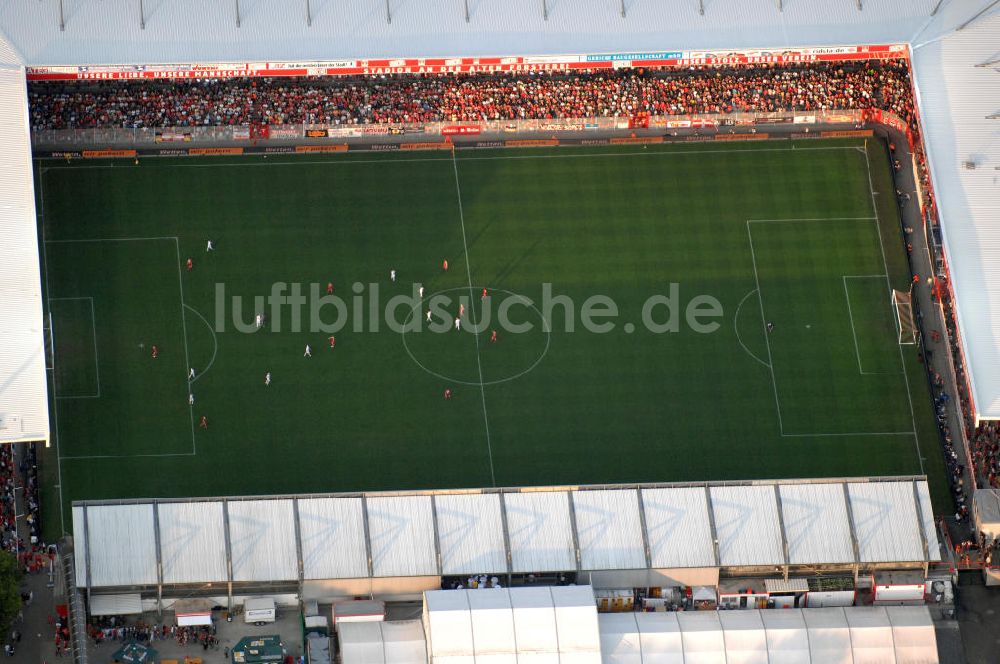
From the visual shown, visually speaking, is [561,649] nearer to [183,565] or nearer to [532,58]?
[183,565]

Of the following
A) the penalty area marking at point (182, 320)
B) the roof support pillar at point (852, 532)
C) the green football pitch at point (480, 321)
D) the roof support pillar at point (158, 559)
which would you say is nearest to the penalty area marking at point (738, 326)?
the green football pitch at point (480, 321)

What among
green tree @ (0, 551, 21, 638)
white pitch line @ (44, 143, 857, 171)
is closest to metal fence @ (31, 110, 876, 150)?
white pitch line @ (44, 143, 857, 171)

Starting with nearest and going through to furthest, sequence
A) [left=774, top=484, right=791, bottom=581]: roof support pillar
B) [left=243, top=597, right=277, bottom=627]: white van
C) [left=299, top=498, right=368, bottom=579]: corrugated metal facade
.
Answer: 1. [left=243, top=597, right=277, bottom=627]: white van
2. [left=299, top=498, right=368, bottom=579]: corrugated metal facade
3. [left=774, top=484, right=791, bottom=581]: roof support pillar

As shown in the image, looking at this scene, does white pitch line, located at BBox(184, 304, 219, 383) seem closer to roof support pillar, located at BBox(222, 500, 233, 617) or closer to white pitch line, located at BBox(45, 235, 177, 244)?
white pitch line, located at BBox(45, 235, 177, 244)

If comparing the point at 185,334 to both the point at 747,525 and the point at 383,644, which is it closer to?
the point at 383,644

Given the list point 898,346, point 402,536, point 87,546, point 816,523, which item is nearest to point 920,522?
point 816,523

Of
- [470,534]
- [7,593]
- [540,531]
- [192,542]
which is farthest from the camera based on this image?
[540,531]

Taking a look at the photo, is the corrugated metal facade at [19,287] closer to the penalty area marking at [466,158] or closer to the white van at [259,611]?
the penalty area marking at [466,158]
